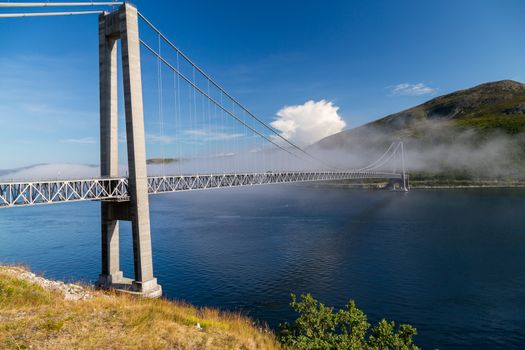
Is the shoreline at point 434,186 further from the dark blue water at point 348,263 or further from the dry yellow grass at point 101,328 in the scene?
the dry yellow grass at point 101,328

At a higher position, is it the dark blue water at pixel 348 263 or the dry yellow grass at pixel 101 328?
the dry yellow grass at pixel 101 328

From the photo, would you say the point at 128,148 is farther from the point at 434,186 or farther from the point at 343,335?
the point at 434,186

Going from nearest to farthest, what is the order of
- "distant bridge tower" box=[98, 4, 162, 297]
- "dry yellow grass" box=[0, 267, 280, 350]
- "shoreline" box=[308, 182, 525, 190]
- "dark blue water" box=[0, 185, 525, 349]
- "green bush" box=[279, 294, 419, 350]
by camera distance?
"dry yellow grass" box=[0, 267, 280, 350] → "green bush" box=[279, 294, 419, 350] → "dark blue water" box=[0, 185, 525, 349] → "distant bridge tower" box=[98, 4, 162, 297] → "shoreline" box=[308, 182, 525, 190]

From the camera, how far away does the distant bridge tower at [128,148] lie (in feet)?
88.2

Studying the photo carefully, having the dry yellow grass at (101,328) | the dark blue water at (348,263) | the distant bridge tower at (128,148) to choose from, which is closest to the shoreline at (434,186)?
the dark blue water at (348,263)

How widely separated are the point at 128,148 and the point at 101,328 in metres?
16.9

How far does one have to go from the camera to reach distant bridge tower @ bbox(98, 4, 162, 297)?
26.9 meters

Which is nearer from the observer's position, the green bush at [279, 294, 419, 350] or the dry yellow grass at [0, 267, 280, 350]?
the dry yellow grass at [0, 267, 280, 350]

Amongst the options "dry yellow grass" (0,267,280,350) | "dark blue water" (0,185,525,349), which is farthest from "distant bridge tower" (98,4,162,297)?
"dry yellow grass" (0,267,280,350)

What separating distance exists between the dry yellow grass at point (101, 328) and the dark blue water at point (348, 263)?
448 inches

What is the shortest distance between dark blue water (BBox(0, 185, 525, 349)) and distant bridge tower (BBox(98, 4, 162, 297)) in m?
5.22

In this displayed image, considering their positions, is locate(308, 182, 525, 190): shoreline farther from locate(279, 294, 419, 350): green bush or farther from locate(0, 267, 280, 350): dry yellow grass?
locate(0, 267, 280, 350): dry yellow grass

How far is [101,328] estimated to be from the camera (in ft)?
41.4

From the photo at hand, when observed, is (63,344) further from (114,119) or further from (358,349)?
(114,119)
